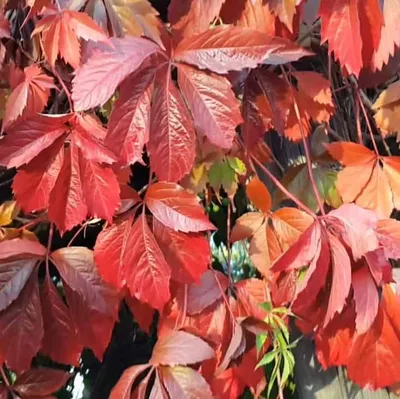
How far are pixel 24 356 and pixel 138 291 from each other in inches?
5.0

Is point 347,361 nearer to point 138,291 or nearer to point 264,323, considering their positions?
point 264,323

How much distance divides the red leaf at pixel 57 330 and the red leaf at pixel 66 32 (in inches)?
8.1

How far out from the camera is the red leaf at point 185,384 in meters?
0.51

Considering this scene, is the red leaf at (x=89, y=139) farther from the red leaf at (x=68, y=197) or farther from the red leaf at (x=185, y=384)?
the red leaf at (x=185, y=384)

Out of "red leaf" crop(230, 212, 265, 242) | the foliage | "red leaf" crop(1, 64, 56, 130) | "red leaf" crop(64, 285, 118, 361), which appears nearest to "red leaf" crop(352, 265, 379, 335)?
the foliage

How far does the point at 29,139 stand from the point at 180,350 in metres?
0.22

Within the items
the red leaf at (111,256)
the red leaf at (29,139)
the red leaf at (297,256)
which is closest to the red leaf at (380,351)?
the red leaf at (297,256)

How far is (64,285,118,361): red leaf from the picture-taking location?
1.92 ft

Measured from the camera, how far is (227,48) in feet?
1.65

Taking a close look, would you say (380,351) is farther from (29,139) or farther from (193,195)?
(29,139)

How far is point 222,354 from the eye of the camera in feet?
1.91

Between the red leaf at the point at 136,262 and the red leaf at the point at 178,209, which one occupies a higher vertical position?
the red leaf at the point at 178,209

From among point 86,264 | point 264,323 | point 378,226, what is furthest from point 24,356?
point 378,226

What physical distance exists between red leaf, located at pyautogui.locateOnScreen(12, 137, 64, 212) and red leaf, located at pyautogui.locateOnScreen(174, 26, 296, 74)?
136 mm
